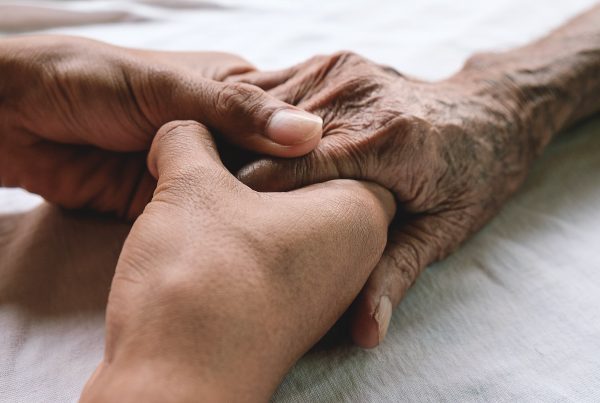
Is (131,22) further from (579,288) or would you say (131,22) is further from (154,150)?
(579,288)

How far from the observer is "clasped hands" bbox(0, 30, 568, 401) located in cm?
60

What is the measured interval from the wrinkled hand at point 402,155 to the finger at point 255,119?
1.4 inches

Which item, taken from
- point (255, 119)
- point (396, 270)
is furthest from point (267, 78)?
point (396, 270)

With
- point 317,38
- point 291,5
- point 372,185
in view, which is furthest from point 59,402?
point 291,5

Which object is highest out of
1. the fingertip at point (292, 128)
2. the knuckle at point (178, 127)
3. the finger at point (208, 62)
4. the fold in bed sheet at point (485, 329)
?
the fingertip at point (292, 128)

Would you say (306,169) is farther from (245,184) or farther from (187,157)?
(187,157)

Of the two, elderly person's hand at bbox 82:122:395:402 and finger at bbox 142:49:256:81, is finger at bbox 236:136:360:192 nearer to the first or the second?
elderly person's hand at bbox 82:122:395:402

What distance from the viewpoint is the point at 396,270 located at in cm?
91

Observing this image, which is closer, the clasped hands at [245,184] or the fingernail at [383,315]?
the clasped hands at [245,184]

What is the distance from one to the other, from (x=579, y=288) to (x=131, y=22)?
1481 millimetres

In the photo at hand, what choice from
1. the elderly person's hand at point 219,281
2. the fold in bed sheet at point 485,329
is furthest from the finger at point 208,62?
the fold in bed sheet at point 485,329

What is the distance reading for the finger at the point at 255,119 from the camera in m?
0.83

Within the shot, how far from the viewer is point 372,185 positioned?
93 centimetres

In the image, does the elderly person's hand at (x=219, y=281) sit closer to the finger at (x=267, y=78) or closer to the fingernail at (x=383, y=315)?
the fingernail at (x=383, y=315)
